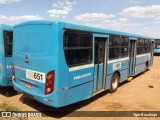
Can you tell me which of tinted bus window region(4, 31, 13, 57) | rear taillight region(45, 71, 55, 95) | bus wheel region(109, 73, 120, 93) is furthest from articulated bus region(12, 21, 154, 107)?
tinted bus window region(4, 31, 13, 57)

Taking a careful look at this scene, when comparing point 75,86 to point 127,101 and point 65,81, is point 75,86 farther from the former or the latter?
point 127,101

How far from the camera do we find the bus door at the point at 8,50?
8.01 m

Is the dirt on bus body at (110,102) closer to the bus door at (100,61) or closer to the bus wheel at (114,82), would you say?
the bus wheel at (114,82)

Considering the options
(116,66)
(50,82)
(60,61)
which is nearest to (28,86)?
(50,82)

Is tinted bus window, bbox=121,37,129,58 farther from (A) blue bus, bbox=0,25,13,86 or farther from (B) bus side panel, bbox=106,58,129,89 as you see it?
(A) blue bus, bbox=0,25,13,86

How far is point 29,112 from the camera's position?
679cm

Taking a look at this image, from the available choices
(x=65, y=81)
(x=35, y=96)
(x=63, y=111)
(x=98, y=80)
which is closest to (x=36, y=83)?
(x=35, y=96)

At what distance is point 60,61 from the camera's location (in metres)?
5.77

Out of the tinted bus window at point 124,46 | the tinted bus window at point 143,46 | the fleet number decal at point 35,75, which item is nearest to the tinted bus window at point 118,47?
the tinted bus window at point 124,46

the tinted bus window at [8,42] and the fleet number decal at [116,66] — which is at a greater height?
the tinted bus window at [8,42]

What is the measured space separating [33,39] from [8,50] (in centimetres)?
226

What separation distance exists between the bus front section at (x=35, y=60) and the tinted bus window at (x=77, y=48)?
55 centimetres

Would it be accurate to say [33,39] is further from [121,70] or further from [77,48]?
[121,70]

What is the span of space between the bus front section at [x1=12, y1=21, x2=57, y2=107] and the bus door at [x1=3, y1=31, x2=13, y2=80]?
0.83 meters
